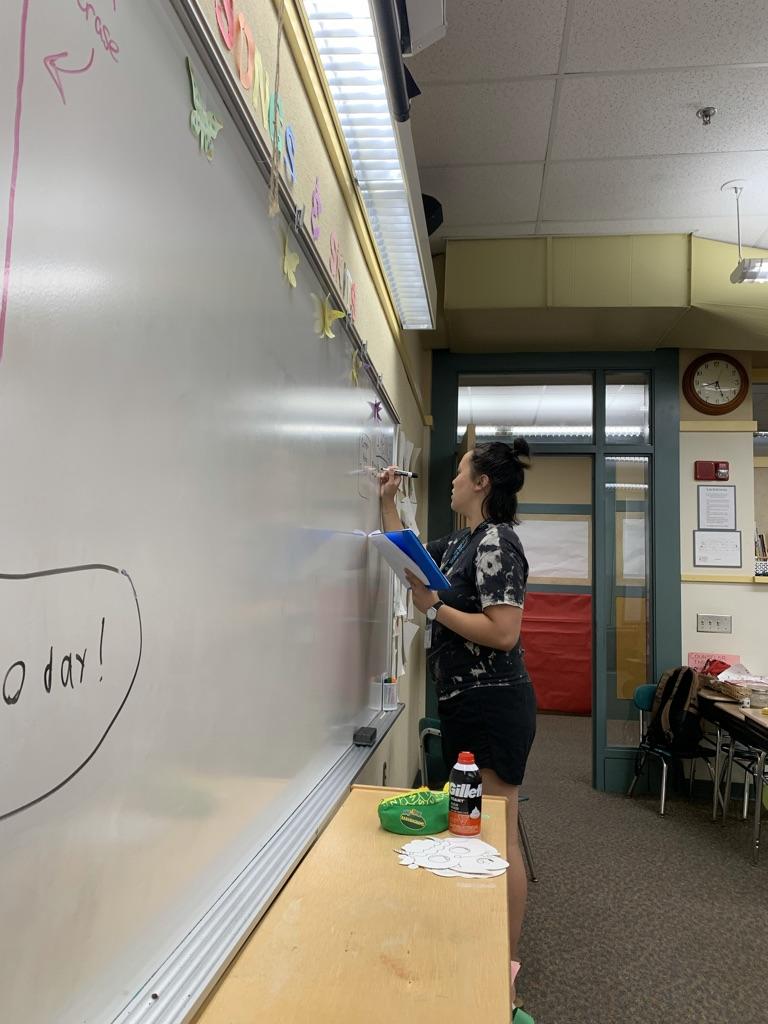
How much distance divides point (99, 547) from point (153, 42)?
19.4 inches

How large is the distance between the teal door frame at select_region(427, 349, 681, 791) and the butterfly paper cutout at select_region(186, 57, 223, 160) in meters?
3.34

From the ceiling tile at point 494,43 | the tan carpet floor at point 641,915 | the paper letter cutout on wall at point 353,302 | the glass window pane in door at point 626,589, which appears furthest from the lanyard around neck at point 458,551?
the glass window pane in door at point 626,589

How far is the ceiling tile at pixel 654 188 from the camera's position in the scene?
2930 millimetres

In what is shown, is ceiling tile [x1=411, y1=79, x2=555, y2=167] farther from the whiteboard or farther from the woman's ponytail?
the whiteboard

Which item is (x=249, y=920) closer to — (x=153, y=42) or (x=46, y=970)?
(x=46, y=970)

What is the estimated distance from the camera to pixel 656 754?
150 inches

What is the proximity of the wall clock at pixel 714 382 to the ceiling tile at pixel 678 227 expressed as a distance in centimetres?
80

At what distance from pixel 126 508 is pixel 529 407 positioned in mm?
5761

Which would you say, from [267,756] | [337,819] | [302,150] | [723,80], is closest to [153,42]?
[302,150]

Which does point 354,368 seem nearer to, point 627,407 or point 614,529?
point 614,529

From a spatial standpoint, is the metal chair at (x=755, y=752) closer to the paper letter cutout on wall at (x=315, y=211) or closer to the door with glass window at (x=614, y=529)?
the door with glass window at (x=614, y=529)

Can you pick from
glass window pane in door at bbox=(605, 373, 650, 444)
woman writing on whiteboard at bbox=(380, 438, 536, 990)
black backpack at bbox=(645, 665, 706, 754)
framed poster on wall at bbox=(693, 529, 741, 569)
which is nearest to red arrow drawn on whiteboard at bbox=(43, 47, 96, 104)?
woman writing on whiteboard at bbox=(380, 438, 536, 990)

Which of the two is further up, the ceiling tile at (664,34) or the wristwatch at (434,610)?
the ceiling tile at (664,34)

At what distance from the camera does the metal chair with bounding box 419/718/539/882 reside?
9.43 ft
